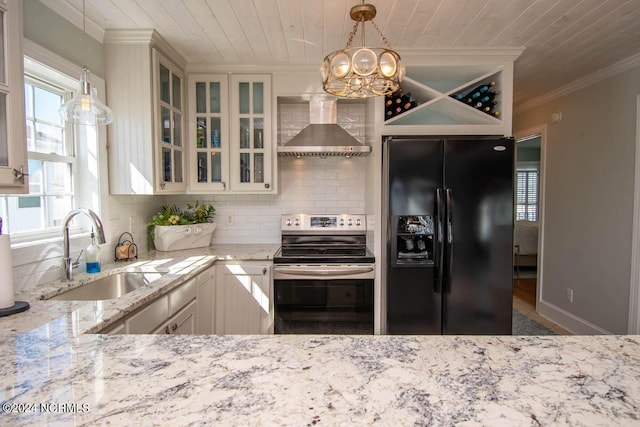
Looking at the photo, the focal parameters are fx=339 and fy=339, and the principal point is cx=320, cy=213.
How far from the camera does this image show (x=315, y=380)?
2.62 ft

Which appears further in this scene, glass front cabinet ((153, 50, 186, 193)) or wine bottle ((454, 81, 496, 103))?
wine bottle ((454, 81, 496, 103))

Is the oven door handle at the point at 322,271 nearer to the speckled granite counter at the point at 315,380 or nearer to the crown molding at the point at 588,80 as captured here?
the speckled granite counter at the point at 315,380

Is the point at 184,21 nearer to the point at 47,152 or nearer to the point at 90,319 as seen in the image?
the point at 47,152

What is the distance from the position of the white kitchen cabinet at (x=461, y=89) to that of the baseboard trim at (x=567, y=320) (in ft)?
6.48

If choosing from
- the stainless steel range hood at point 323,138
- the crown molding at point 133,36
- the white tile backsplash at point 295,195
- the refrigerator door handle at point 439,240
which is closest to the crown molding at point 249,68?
the stainless steel range hood at point 323,138

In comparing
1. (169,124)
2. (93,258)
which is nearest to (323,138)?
(169,124)

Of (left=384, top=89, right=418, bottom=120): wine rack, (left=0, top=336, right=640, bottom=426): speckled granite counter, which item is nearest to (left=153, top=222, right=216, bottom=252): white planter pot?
(left=0, top=336, right=640, bottom=426): speckled granite counter

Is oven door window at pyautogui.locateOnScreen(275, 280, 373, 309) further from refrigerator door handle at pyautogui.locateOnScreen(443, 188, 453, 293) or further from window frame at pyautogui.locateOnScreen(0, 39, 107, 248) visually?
→ window frame at pyautogui.locateOnScreen(0, 39, 107, 248)

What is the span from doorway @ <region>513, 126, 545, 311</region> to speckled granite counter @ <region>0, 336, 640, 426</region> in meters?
2.50

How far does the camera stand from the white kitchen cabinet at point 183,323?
6.17ft

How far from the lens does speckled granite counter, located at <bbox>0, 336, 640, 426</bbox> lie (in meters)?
0.67

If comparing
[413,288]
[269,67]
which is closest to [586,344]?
[413,288]

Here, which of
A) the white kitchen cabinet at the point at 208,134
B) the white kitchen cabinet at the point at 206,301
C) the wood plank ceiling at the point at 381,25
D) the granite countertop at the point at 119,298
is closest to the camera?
the granite countertop at the point at 119,298

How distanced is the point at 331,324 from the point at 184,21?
233 cm
